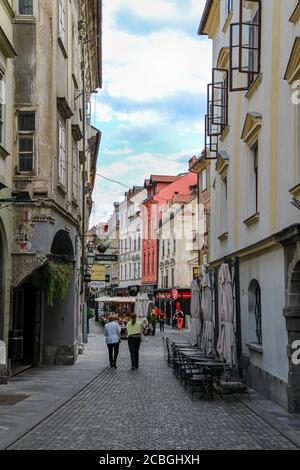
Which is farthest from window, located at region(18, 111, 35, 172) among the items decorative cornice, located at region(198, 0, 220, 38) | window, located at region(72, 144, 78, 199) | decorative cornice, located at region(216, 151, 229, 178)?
decorative cornice, located at region(198, 0, 220, 38)

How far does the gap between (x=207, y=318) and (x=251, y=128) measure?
20.8ft

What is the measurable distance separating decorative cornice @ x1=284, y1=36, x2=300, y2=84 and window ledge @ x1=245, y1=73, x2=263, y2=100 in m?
2.87

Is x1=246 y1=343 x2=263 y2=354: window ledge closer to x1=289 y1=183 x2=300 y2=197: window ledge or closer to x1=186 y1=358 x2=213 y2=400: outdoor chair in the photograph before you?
x1=186 y1=358 x2=213 y2=400: outdoor chair

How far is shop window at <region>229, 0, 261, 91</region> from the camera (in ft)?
51.0

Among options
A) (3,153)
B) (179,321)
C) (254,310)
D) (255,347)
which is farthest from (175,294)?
(3,153)

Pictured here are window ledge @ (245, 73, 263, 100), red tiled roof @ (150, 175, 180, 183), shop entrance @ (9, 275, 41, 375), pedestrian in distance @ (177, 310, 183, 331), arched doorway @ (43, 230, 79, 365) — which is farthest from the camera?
red tiled roof @ (150, 175, 180, 183)

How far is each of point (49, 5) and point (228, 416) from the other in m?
11.4

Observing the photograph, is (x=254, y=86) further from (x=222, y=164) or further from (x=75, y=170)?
(x=75, y=170)

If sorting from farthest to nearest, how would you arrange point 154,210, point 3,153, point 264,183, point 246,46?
point 154,210
point 246,46
point 3,153
point 264,183

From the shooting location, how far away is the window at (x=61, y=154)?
1794cm

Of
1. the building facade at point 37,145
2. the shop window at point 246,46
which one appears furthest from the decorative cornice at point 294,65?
Result: the building facade at point 37,145

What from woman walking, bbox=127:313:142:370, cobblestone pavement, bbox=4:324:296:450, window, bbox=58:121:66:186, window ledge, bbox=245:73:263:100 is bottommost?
cobblestone pavement, bbox=4:324:296:450

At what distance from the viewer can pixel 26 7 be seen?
16562 millimetres
